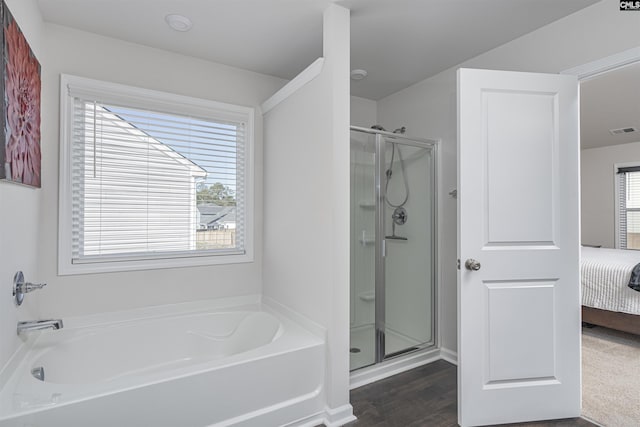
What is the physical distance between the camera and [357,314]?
8.37 ft

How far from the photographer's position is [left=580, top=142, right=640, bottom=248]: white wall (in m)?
5.56

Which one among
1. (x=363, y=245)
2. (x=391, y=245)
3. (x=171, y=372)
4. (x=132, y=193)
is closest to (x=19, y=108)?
(x=132, y=193)

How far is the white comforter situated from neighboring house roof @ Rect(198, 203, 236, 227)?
12.2ft

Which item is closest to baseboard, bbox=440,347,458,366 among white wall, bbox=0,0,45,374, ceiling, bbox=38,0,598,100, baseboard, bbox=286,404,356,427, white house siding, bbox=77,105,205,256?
baseboard, bbox=286,404,356,427

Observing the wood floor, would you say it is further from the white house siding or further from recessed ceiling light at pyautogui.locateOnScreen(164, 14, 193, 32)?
recessed ceiling light at pyautogui.locateOnScreen(164, 14, 193, 32)

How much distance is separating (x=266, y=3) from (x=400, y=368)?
268cm

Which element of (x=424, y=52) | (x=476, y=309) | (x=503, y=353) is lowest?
(x=503, y=353)

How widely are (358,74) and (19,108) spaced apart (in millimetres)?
2320

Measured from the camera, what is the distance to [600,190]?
18.9 ft

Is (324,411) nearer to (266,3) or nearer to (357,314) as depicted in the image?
(357,314)

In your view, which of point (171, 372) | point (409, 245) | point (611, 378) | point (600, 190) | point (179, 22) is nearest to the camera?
point (171, 372)

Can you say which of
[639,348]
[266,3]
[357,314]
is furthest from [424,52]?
[639,348]

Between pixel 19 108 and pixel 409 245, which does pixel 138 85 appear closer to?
pixel 19 108

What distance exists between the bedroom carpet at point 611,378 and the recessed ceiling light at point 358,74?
9.28 ft
